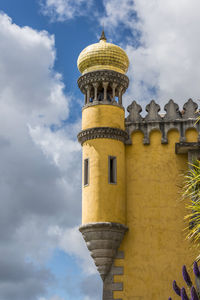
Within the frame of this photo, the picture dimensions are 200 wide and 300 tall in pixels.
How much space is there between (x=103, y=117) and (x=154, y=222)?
5478mm

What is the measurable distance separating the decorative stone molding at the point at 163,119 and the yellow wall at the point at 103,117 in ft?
2.52

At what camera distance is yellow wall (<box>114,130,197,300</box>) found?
23.2 meters

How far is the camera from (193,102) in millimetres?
25578

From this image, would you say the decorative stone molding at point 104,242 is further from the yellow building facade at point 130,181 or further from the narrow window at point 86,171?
the narrow window at point 86,171

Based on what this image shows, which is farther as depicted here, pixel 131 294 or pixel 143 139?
pixel 143 139

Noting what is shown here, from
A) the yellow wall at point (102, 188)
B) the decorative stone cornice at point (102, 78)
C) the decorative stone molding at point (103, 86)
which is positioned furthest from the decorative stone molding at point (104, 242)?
the decorative stone cornice at point (102, 78)

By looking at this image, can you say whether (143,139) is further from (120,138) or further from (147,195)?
(147,195)

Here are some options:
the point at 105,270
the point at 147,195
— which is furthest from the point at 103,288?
the point at 147,195

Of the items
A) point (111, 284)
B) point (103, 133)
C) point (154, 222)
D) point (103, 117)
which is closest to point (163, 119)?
point (103, 117)

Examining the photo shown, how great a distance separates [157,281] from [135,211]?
331 cm

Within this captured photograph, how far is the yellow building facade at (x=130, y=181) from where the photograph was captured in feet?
76.1

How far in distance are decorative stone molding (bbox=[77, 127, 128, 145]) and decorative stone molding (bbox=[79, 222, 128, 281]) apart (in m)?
4.15

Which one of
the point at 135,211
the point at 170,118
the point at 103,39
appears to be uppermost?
the point at 103,39

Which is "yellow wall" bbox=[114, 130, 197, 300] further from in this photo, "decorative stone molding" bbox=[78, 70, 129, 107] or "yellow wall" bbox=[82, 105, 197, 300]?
"decorative stone molding" bbox=[78, 70, 129, 107]
